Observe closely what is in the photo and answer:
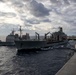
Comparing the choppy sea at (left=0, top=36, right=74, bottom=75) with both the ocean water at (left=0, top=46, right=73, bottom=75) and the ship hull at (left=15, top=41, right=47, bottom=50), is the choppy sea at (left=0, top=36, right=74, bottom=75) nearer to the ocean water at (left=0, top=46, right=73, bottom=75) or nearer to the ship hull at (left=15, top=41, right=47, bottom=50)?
the ocean water at (left=0, top=46, right=73, bottom=75)

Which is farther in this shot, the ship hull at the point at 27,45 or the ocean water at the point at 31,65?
the ship hull at the point at 27,45

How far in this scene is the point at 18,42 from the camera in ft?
454

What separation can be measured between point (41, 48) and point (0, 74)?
327 feet

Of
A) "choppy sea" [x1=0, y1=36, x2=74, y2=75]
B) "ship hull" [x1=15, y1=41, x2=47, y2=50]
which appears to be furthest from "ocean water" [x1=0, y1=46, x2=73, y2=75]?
"ship hull" [x1=15, y1=41, x2=47, y2=50]

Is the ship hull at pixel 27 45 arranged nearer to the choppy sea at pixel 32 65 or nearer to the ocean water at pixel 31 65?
the choppy sea at pixel 32 65

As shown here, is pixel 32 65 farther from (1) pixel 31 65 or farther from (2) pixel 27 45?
(2) pixel 27 45

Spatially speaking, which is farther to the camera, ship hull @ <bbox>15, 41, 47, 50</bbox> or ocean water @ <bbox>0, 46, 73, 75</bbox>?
ship hull @ <bbox>15, 41, 47, 50</bbox>

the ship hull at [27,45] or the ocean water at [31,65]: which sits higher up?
the ship hull at [27,45]

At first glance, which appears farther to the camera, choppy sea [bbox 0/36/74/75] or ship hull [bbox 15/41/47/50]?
ship hull [bbox 15/41/47/50]

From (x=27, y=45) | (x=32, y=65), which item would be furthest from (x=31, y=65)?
(x=27, y=45)

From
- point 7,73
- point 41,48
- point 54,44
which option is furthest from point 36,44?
point 7,73

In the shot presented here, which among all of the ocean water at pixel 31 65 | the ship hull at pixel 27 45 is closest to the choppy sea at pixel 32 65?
the ocean water at pixel 31 65

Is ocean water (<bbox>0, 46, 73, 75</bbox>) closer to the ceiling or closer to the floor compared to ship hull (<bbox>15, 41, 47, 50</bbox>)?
closer to the floor

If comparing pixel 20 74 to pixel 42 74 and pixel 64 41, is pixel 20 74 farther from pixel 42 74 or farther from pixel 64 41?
pixel 64 41
